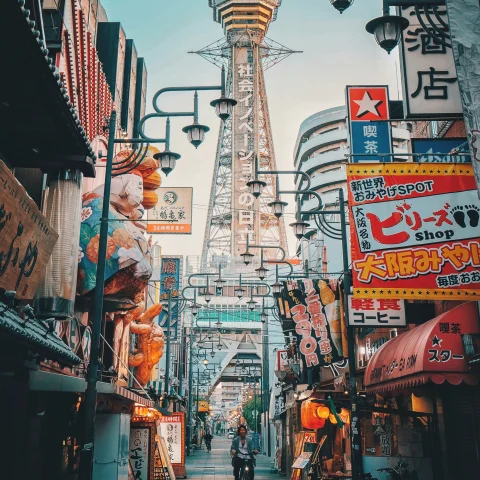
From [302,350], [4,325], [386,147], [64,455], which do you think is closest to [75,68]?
[386,147]

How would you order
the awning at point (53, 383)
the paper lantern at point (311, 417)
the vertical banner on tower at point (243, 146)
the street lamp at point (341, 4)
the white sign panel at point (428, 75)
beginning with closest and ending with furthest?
the awning at point (53, 383), the street lamp at point (341, 4), the white sign panel at point (428, 75), the paper lantern at point (311, 417), the vertical banner on tower at point (243, 146)

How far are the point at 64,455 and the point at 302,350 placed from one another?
9.34m

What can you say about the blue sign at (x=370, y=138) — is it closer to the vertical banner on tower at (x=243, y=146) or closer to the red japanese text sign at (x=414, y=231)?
the red japanese text sign at (x=414, y=231)

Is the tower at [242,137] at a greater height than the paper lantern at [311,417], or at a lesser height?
greater

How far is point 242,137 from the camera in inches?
4126

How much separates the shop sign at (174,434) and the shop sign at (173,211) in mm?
8774

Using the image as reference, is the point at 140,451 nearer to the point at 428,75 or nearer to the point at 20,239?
the point at 20,239

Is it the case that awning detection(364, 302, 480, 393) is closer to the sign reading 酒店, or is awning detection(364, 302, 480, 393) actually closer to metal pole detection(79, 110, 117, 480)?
metal pole detection(79, 110, 117, 480)

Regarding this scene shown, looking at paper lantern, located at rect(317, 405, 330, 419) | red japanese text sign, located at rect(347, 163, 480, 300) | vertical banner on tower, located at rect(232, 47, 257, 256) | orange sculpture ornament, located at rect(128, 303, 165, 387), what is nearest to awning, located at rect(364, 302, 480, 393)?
red japanese text sign, located at rect(347, 163, 480, 300)

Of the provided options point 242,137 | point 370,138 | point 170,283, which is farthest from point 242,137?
point 370,138

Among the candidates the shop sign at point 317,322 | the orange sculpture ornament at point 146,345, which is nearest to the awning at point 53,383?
the shop sign at point 317,322

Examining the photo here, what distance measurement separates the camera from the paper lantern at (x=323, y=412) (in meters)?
20.4

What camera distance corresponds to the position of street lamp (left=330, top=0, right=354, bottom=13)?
31.4 ft

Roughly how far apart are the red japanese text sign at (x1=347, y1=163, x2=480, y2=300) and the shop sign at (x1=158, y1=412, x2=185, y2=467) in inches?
749
